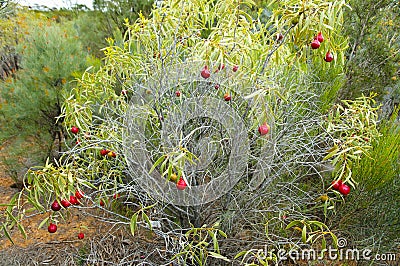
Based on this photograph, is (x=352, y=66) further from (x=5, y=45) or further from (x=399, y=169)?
(x=5, y=45)

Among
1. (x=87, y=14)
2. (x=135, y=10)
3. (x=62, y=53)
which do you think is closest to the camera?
(x=62, y=53)

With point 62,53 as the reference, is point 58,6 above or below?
above

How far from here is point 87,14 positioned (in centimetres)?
613

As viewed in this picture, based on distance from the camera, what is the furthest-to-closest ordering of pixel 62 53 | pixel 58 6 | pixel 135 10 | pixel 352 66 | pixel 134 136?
1. pixel 58 6
2. pixel 135 10
3. pixel 352 66
4. pixel 62 53
5. pixel 134 136

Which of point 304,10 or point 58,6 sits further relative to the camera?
point 58,6

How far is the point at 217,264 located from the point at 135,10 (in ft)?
15.3

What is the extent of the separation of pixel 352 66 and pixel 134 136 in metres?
3.17

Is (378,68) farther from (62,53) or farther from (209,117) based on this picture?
(62,53)

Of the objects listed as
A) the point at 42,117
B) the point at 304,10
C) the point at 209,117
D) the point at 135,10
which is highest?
the point at 135,10

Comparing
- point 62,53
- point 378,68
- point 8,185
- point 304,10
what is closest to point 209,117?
point 304,10

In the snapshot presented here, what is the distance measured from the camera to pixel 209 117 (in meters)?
2.14

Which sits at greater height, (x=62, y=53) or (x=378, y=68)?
(x=62, y=53)

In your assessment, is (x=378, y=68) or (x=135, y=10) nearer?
(x=378, y=68)

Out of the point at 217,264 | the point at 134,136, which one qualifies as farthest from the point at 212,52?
the point at 217,264
